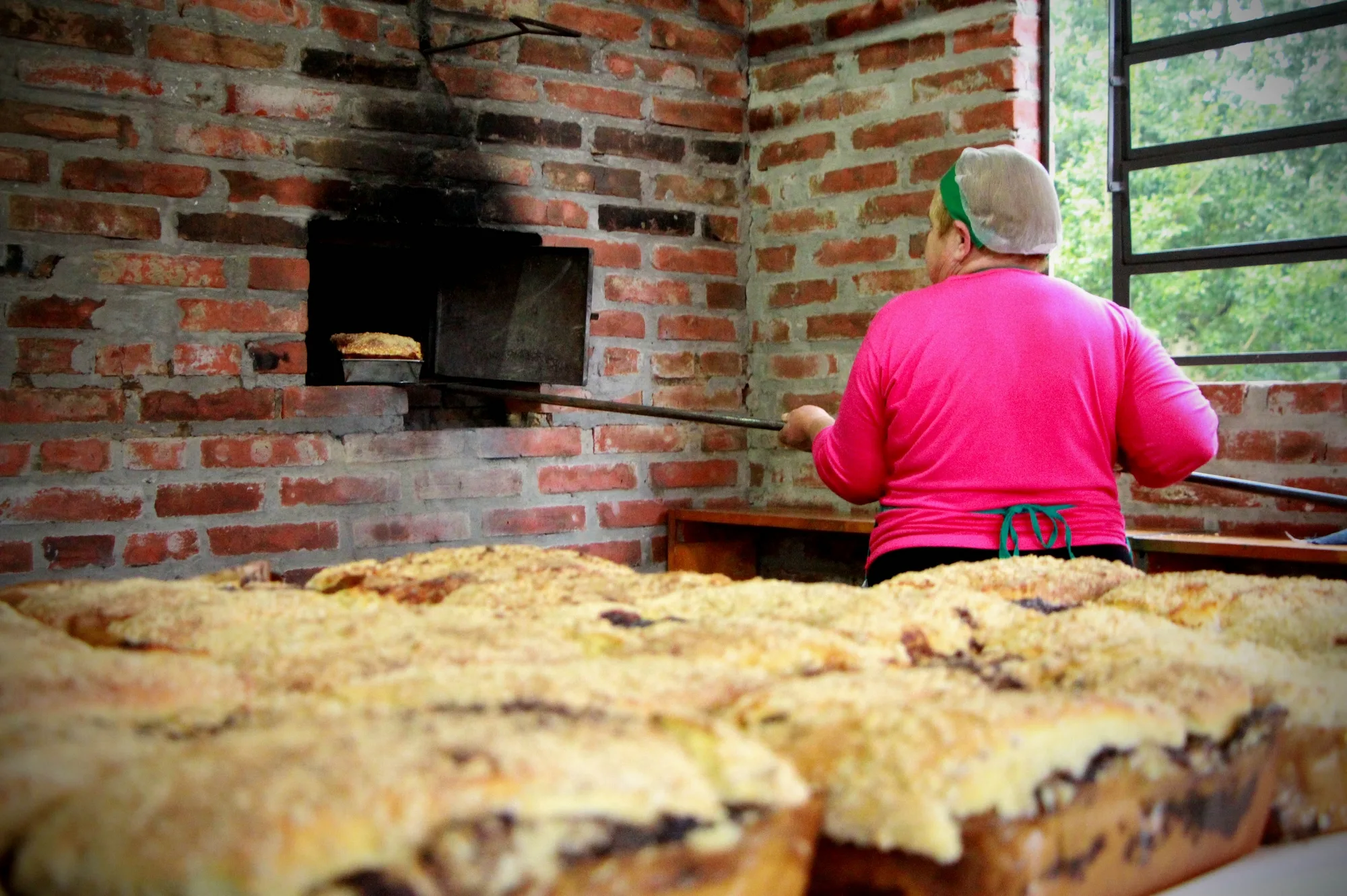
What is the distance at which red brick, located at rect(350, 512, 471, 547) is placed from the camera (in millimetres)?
2957

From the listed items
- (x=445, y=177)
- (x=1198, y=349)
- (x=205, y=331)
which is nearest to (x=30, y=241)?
(x=205, y=331)

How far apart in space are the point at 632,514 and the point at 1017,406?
1669 mm

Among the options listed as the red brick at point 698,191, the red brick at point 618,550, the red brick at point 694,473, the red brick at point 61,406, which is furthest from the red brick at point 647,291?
the red brick at point 61,406

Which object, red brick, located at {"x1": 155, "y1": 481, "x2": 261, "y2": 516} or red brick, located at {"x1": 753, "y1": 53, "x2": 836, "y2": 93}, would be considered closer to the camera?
red brick, located at {"x1": 155, "y1": 481, "x2": 261, "y2": 516}

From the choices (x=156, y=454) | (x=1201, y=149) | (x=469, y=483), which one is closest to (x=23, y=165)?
(x=156, y=454)

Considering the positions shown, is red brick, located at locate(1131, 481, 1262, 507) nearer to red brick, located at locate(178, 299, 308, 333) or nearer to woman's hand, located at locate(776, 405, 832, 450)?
woman's hand, located at locate(776, 405, 832, 450)

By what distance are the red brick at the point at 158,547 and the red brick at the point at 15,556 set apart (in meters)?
0.18

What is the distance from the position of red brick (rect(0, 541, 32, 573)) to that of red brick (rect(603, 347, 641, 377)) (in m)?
1.47

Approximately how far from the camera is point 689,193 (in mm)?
3516

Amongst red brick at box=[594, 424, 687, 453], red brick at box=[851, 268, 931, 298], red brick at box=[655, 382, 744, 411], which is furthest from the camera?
red brick at box=[655, 382, 744, 411]

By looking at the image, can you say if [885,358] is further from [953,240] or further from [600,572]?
[600,572]

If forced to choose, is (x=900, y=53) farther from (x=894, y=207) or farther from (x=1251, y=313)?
(x=1251, y=313)

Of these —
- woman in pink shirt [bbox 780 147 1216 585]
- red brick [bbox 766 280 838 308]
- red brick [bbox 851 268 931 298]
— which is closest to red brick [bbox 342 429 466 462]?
red brick [bbox 766 280 838 308]

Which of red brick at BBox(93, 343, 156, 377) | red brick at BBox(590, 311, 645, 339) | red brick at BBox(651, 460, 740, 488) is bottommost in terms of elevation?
red brick at BBox(651, 460, 740, 488)
